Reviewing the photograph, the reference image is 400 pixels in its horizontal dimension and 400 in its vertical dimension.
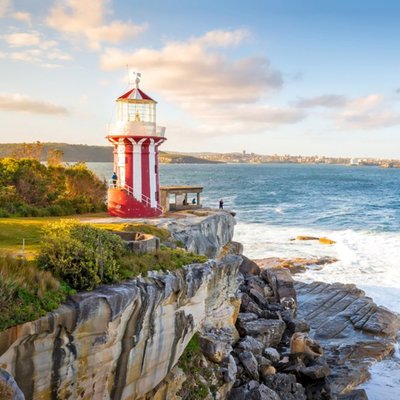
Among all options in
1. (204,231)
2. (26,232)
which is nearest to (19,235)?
(26,232)

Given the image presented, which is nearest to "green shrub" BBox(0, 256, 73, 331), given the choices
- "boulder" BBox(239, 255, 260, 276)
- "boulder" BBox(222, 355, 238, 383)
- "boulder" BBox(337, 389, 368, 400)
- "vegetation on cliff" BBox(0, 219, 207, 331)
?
"vegetation on cliff" BBox(0, 219, 207, 331)

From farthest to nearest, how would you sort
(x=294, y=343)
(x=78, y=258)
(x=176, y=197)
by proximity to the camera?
(x=176, y=197), (x=294, y=343), (x=78, y=258)

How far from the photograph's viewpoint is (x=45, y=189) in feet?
78.1

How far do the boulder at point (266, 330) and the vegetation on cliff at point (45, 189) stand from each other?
1016 cm

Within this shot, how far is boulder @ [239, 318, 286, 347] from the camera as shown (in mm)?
17781

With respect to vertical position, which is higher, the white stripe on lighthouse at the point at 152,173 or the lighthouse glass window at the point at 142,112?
the lighthouse glass window at the point at 142,112

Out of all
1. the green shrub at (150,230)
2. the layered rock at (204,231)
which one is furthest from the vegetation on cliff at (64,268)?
the layered rock at (204,231)

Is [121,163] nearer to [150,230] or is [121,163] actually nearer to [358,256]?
[150,230]

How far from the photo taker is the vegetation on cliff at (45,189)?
69.2 feet

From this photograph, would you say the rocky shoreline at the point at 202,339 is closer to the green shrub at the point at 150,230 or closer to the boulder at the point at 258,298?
the boulder at the point at 258,298

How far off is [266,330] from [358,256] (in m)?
18.6

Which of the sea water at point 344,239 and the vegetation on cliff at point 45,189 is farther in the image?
the sea water at point 344,239

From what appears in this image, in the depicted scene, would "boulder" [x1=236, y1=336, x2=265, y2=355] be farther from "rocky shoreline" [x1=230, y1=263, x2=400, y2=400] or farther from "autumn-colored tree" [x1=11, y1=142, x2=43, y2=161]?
"autumn-colored tree" [x1=11, y1=142, x2=43, y2=161]

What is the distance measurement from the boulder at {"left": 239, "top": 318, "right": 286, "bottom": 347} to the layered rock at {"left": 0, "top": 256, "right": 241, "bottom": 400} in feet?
16.2
